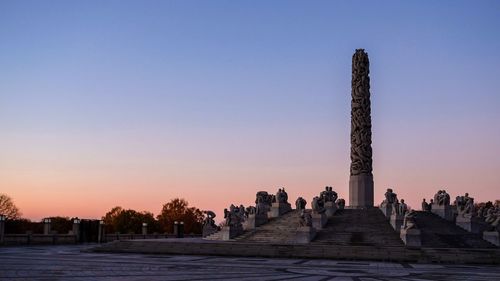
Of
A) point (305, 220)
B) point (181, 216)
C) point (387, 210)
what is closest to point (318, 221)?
point (305, 220)

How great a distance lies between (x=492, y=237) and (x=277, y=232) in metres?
14.3

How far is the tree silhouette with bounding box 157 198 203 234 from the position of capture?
88.2 meters

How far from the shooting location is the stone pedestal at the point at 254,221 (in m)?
44.1

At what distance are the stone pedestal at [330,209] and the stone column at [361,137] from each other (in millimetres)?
4377

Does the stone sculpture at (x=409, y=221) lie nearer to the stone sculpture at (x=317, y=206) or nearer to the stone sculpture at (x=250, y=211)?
the stone sculpture at (x=317, y=206)

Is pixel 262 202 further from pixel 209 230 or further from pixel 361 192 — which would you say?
pixel 361 192

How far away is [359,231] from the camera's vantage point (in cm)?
3862

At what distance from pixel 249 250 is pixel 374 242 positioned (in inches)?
321

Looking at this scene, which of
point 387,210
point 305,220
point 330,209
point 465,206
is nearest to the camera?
point 305,220

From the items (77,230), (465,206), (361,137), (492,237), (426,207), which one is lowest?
(77,230)

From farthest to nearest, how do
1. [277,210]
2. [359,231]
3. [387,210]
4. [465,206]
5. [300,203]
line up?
[300,203] < [277,210] < [465,206] < [387,210] < [359,231]

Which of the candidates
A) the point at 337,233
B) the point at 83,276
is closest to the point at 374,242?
the point at 337,233

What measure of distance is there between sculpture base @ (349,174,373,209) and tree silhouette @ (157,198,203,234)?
4229 centimetres

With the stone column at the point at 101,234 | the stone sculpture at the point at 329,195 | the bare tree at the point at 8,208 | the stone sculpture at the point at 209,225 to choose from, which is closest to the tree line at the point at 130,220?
the bare tree at the point at 8,208
